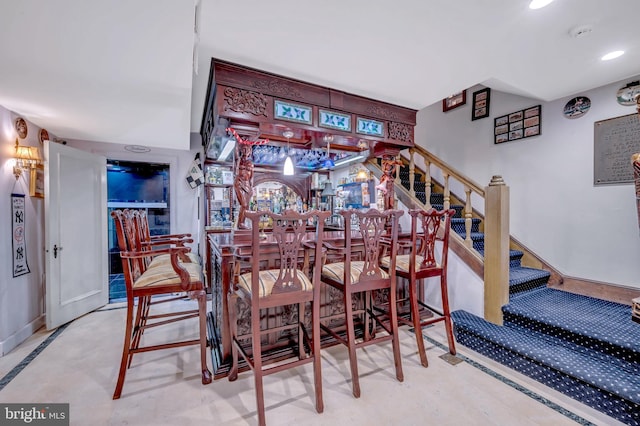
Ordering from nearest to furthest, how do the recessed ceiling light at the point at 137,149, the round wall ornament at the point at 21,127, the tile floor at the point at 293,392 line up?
the tile floor at the point at 293,392 < the round wall ornament at the point at 21,127 < the recessed ceiling light at the point at 137,149

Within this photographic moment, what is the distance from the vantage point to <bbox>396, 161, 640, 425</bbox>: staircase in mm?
1718

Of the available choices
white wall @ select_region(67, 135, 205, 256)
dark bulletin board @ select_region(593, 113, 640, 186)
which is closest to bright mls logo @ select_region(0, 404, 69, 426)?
white wall @ select_region(67, 135, 205, 256)

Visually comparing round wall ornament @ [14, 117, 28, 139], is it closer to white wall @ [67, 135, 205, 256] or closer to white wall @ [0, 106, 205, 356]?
white wall @ [0, 106, 205, 356]

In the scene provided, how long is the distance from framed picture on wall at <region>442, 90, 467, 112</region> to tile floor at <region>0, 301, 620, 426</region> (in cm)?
370

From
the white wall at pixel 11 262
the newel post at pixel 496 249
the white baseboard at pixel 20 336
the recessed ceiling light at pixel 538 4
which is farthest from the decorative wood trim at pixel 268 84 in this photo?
the white baseboard at pixel 20 336

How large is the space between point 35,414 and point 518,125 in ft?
17.8

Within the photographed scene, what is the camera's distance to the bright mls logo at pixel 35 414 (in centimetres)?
167

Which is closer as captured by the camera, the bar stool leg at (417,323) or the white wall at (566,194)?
the bar stool leg at (417,323)

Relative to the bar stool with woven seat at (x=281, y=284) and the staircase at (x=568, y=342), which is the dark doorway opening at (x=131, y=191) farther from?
the staircase at (x=568, y=342)

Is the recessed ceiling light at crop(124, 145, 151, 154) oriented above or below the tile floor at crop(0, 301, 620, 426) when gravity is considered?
above

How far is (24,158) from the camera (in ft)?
Result: 9.06

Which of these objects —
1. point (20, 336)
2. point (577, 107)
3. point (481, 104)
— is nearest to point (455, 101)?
point (481, 104)

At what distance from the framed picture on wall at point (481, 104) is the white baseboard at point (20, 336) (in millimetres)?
6144

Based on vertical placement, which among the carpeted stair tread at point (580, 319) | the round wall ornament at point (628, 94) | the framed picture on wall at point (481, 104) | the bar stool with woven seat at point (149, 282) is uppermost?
the framed picture on wall at point (481, 104)
